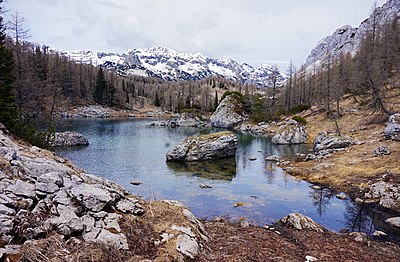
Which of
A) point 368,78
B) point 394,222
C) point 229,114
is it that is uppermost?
point 368,78

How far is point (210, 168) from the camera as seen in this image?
137 ft

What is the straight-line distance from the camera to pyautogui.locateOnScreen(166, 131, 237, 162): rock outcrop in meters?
45.7

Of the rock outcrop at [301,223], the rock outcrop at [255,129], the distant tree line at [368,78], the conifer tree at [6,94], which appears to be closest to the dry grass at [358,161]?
the distant tree line at [368,78]

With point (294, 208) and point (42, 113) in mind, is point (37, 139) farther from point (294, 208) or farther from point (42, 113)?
point (294, 208)

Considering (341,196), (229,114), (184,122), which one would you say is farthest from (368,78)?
(184,122)

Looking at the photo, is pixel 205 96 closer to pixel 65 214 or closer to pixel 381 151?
pixel 381 151

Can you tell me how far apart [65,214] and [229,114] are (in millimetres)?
97606

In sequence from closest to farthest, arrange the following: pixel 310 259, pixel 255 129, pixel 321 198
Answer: pixel 310 259
pixel 321 198
pixel 255 129

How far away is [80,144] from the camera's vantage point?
5425 centimetres

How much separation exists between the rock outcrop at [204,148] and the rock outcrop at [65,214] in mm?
30533

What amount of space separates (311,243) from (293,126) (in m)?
56.5

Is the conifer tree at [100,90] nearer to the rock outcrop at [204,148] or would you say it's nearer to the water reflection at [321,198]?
the rock outcrop at [204,148]

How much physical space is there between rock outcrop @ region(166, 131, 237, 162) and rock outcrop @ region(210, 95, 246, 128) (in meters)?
55.1

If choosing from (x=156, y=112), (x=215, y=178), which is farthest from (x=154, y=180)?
(x=156, y=112)
